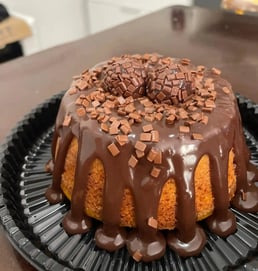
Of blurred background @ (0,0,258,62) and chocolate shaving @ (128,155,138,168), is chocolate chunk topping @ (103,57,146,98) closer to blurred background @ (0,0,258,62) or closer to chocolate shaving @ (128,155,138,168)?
chocolate shaving @ (128,155,138,168)

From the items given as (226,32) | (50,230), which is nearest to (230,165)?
(50,230)

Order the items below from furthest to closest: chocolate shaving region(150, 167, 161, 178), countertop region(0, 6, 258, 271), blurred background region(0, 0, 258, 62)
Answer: blurred background region(0, 0, 258, 62)
countertop region(0, 6, 258, 271)
chocolate shaving region(150, 167, 161, 178)

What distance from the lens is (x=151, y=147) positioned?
0.79 metres

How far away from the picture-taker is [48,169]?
3.43ft

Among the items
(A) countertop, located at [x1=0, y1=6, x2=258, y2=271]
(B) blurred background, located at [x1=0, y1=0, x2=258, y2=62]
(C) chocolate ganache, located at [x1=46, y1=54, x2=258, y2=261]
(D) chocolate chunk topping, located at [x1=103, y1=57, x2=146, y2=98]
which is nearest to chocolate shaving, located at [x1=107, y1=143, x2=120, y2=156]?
(C) chocolate ganache, located at [x1=46, y1=54, x2=258, y2=261]

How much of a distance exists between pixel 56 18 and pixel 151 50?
1.72 meters

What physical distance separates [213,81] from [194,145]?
23 cm

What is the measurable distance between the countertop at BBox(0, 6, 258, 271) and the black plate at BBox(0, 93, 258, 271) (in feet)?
0.90

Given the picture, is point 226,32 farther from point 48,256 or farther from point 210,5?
point 48,256

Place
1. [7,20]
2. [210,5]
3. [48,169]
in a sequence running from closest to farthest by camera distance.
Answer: [48,169] < [7,20] < [210,5]

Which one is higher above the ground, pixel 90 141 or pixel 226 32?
pixel 90 141

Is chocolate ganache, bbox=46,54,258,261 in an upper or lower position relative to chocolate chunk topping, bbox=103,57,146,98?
lower

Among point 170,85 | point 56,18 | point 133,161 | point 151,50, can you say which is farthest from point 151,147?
point 56,18

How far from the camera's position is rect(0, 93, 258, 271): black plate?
31.4 inches
